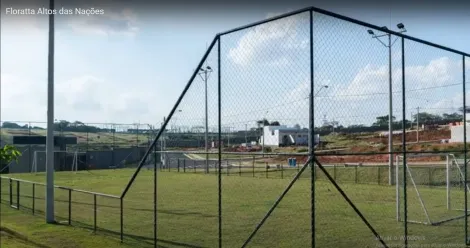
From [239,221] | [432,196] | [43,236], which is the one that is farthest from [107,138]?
[43,236]

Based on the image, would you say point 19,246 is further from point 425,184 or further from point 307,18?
point 425,184

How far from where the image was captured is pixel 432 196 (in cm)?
1833

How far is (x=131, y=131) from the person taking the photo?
6219 centimetres

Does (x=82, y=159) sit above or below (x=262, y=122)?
below

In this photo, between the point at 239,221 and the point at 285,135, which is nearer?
the point at 285,135

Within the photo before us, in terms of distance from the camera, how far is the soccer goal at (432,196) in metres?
12.1

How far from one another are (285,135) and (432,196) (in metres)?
13.4

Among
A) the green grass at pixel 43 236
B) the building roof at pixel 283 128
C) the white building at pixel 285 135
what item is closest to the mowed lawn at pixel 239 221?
the green grass at pixel 43 236

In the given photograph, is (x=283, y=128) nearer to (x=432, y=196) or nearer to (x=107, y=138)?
(x=432, y=196)

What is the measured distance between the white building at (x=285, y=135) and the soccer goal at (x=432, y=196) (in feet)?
6.02

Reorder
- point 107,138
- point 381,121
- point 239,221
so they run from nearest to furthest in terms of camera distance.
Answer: point 381,121 → point 239,221 → point 107,138

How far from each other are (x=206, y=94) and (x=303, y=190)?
47.9 ft

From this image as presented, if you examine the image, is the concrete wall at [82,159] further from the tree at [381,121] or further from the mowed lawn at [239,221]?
the tree at [381,121]

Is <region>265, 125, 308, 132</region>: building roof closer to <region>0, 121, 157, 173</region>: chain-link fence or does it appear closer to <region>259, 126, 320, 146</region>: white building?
<region>259, 126, 320, 146</region>: white building
